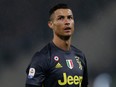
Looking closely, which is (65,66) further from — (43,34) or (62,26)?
(43,34)

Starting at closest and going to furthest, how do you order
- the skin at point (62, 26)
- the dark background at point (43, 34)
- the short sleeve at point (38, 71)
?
the short sleeve at point (38, 71), the skin at point (62, 26), the dark background at point (43, 34)

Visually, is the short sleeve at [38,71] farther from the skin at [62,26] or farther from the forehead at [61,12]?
the forehead at [61,12]

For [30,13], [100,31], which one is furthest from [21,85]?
[100,31]

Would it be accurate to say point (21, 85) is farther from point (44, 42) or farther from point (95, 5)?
point (95, 5)

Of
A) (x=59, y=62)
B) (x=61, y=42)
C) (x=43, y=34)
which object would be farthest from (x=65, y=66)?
(x=43, y=34)

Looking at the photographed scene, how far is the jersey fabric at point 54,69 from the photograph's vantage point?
1.91 m

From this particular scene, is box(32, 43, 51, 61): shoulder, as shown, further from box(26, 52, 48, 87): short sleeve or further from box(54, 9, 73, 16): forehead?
box(54, 9, 73, 16): forehead

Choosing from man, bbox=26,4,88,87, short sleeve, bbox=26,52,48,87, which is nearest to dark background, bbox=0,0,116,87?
man, bbox=26,4,88,87

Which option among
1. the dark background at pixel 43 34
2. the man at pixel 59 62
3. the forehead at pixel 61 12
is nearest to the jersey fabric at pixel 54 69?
the man at pixel 59 62

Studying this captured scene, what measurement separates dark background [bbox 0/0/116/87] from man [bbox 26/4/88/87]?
1.56 metres

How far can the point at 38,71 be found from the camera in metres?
1.90

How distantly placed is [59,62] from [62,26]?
217 millimetres

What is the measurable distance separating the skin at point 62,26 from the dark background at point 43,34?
1.59 meters

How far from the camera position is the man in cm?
191
